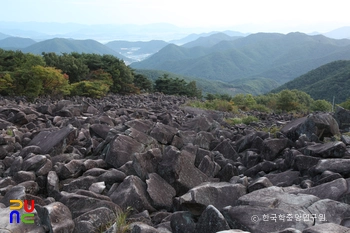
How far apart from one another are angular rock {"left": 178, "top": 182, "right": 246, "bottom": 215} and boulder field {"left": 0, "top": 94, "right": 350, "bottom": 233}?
2 cm

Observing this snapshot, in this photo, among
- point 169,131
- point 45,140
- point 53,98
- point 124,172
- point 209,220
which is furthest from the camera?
point 53,98

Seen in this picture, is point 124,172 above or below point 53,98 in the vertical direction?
above

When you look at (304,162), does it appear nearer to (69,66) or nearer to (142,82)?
(69,66)

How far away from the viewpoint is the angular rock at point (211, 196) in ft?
18.7

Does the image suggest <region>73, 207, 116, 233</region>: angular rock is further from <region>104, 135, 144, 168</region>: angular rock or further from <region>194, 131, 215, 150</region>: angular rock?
<region>194, 131, 215, 150</region>: angular rock

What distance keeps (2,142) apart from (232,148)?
7.00m

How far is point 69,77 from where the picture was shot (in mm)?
38375

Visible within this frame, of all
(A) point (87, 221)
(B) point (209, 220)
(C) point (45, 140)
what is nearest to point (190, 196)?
(B) point (209, 220)

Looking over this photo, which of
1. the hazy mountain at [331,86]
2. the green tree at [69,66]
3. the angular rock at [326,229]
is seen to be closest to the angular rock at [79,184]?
the angular rock at [326,229]

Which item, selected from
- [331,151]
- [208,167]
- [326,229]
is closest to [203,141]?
[208,167]

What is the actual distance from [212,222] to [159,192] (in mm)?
2111

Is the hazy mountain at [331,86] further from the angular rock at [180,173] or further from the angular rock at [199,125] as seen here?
the angular rock at [180,173]

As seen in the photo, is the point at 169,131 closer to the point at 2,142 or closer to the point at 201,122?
the point at 201,122

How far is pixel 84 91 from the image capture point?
31.8 metres
